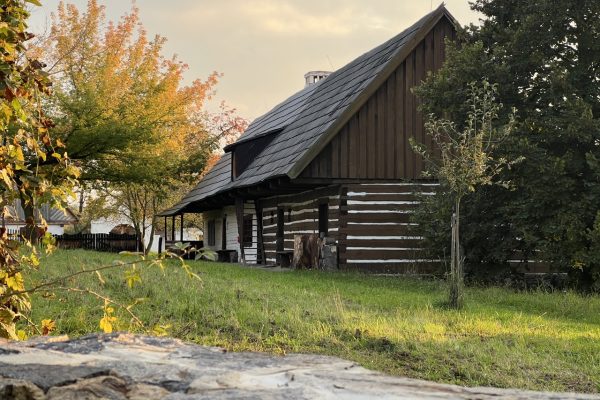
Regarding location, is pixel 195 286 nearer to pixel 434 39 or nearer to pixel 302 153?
pixel 302 153

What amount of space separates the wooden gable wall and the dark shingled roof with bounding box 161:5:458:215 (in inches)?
12.5

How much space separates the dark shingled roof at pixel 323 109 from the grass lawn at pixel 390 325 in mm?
6586

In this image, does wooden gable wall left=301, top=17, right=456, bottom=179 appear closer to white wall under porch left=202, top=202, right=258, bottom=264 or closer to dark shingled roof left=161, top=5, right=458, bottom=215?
dark shingled roof left=161, top=5, right=458, bottom=215

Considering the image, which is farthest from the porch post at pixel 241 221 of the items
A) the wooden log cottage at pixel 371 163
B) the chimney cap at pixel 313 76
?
the chimney cap at pixel 313 76

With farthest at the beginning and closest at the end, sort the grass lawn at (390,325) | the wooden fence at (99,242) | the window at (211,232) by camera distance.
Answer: the wooden fence at (99,242), the window at (211,232), the grass lawn at (390,325)

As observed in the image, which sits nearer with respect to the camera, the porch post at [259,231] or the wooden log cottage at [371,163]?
the wooden log cottage at [371,163]

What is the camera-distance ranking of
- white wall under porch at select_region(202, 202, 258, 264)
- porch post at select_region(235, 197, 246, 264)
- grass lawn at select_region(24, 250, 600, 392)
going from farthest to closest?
1. white wall under porch at select_region(202, 202, 258, 264)
2. porch post at select_region(235, 197, 246, 264)
3. grass lawn at select_region(24, 250, 600, 392)

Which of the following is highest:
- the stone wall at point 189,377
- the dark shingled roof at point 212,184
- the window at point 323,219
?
the dark shingled roof at point 212,184

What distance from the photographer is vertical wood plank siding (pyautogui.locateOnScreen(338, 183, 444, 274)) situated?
18062mm

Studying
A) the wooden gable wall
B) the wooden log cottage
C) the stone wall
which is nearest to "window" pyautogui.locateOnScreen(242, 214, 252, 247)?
the wooden log cottage

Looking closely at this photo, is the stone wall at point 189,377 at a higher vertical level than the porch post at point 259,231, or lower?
lower

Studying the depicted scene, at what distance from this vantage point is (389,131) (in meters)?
18.5

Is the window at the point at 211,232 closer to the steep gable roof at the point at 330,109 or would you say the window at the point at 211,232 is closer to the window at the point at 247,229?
the window at the point at 247,229

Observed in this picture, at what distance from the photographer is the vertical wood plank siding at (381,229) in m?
18.1
